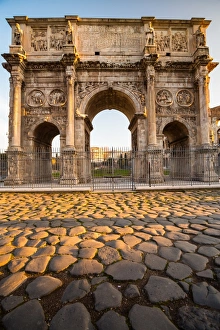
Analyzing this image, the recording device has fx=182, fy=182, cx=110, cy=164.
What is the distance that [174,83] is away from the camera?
555 inches

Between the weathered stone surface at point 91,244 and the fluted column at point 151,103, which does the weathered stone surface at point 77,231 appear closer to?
the weathered stone surface at point 91,244

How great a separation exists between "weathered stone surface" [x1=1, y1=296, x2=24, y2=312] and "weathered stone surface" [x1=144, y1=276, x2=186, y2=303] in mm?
1085

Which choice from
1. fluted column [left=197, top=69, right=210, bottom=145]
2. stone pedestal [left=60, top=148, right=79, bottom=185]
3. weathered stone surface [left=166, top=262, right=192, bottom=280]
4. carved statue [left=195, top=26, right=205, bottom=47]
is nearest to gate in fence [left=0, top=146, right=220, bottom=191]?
stone pedestal [left=60, top=148, right=79, bottom=185]

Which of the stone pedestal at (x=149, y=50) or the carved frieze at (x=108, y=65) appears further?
the carved frieze at (x=108, y=65)

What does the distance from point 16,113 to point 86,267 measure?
13.3m

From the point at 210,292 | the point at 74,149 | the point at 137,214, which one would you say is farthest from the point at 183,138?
the point at 210,292

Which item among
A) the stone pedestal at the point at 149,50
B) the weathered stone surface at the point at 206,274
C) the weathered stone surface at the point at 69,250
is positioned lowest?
the weathered stone surface at the point at 206,274

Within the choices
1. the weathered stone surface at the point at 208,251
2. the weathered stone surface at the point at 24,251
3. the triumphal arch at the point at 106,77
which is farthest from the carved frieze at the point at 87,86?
the weathered stone surface at the point at 208,251

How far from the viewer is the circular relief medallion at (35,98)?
1371 centimetres

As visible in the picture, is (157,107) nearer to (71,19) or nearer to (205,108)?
(205,108)

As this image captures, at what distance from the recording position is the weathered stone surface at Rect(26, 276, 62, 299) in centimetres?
160

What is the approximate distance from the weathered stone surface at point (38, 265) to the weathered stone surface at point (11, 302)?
405mm

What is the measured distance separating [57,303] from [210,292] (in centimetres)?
131

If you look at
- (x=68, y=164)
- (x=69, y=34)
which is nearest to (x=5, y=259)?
(x=68, y=164)
